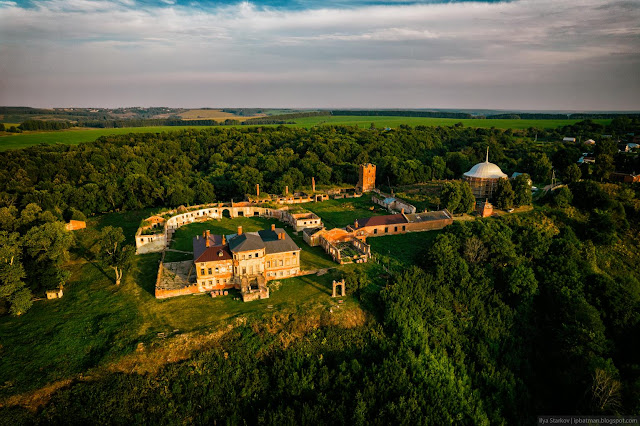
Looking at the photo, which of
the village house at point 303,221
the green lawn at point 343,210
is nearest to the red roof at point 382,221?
the green lawn at point 343,210

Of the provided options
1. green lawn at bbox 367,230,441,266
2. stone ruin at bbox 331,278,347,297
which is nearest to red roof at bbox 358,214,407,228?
green lawn at bbox 367,230,441,266

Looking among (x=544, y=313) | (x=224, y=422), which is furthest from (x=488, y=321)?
(x=224, y=422)

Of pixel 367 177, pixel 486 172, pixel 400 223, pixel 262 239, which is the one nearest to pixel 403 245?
pixel 400 223

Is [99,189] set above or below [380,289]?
above

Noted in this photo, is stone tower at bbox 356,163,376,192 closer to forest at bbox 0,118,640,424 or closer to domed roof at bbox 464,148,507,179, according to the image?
domed roof at bbox 464,148,507,179

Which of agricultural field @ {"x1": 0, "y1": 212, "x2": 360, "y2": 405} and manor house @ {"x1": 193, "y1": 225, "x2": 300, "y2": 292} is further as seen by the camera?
manor house @ {"x1": 193, "y1": 225, "x2": 300, "y2": 292}

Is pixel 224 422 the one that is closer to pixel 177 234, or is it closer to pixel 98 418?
pixel 98 418

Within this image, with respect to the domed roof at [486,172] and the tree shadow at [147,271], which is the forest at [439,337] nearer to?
the tree shadow at [147,271]
